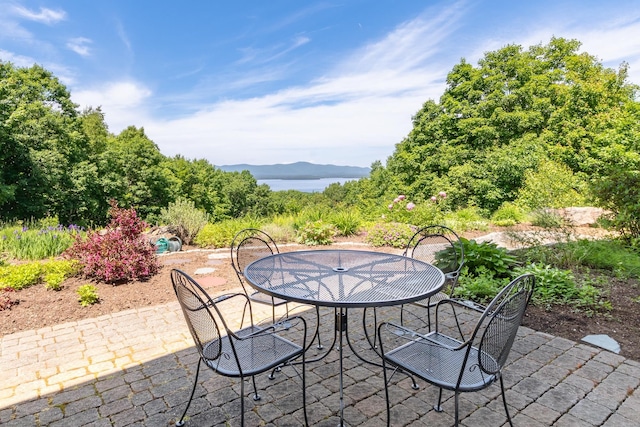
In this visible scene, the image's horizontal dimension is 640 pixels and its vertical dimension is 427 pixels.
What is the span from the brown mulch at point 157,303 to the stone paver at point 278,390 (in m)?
0.30

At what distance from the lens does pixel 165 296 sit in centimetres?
374

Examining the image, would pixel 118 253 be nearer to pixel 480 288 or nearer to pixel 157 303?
pixel 157 303

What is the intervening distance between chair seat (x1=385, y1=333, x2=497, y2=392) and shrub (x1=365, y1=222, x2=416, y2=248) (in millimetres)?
4666

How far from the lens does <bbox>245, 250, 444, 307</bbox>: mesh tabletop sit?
174 centimetres

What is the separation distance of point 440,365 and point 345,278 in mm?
734

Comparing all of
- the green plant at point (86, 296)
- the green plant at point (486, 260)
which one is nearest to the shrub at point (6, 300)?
the green plant at point (86, 296)

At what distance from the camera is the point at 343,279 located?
212 cm

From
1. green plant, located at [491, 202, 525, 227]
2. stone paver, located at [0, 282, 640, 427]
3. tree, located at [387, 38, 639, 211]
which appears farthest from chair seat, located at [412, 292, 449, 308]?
tree, located at [387, 38, 639, 211]

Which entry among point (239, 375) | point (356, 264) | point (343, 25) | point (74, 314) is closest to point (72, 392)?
point (239, 375)

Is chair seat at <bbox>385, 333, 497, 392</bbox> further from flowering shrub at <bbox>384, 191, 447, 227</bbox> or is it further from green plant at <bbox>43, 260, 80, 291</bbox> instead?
flowering shrub at <bbox>384, 191, 447, 227</bbox>

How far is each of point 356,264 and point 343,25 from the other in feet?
33.0

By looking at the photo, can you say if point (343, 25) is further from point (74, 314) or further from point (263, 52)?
point (74, 314)

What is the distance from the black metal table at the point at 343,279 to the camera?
1.73 m

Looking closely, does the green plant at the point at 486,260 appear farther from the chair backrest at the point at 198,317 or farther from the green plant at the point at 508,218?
the green plant at the point at 508,218
